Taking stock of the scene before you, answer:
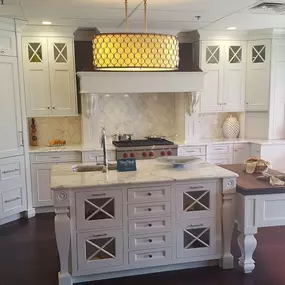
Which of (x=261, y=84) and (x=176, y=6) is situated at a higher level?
(x=176, y=6)

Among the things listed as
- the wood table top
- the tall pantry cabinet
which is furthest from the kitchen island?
the tall pantry cabinet

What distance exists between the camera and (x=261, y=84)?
18.5 ft

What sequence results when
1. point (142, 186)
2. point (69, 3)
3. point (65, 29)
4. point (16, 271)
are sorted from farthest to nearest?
point (65, 29) → point (69, 3) → point (16, 271) → point (142, 186)

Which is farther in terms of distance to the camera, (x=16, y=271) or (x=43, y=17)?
(x=43, y=17)

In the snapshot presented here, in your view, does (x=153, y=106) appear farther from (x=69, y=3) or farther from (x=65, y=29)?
(x=69, y=3)

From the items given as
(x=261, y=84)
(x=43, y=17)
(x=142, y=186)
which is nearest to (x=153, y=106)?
(x=261, y=84)

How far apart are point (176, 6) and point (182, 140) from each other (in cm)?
225

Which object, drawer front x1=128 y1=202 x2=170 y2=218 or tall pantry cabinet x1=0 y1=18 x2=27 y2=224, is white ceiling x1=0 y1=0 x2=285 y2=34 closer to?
tall pantry cabinet x1=0 y1=18 x2=27 y2=224

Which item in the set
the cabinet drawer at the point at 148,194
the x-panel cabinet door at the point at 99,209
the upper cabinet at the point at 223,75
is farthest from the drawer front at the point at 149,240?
the upper cabinet at the point at 223,75

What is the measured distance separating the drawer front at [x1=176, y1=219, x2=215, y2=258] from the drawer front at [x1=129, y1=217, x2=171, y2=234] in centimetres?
12

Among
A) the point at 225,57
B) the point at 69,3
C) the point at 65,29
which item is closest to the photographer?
the point at 69,3

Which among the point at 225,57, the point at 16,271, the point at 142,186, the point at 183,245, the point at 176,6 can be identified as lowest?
the point at 16,271

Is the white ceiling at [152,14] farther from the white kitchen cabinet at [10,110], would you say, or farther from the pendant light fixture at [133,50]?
the pendant light fixture at [133,50]

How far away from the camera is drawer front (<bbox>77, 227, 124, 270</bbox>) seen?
10.2 ft
